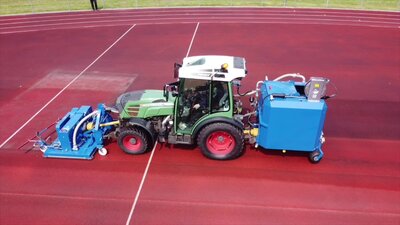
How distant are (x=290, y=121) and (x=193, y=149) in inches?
96.6

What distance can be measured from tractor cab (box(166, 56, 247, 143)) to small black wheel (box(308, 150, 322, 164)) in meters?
1.98

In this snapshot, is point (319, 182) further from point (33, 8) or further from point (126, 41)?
point (33, 8)

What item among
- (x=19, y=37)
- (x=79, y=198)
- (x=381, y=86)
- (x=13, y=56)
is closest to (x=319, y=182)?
(x=79, y=198)

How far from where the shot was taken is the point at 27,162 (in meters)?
7.95

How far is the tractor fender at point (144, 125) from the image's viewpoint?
25.2ft

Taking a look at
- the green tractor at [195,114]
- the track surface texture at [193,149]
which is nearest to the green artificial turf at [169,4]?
the track surface texture at [193,149]

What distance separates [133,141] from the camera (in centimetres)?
795

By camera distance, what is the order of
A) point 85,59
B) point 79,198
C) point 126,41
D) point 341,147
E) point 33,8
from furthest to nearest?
1. point 33,8
2. point 126,41
3. point 85,59
4. point 341,147
5. point 79,198

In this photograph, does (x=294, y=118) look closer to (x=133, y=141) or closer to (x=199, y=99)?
(x=199, y=99)

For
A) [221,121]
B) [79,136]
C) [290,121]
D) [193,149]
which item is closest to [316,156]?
[290,121]

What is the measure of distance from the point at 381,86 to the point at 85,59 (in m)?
11.1

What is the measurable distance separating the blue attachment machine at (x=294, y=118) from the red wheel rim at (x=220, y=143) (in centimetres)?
65

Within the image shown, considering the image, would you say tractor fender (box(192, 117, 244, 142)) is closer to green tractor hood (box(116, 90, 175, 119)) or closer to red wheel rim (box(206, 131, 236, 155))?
red wheel rim (box(206, 131, 236, 155))

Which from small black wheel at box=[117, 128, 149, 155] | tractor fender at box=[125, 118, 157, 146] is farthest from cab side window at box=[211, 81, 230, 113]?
small black wheel at box=[117, 128, 149, 155]
